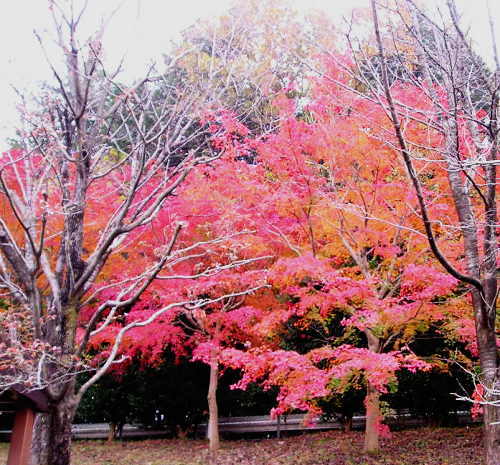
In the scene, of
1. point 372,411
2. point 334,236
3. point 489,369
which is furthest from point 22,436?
point 372,411

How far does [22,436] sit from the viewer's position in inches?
215

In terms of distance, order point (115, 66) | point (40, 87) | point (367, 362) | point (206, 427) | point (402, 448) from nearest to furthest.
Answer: point (115, 66), point (40, 87), point (367, 362), point (402, 448), point (206, 427)

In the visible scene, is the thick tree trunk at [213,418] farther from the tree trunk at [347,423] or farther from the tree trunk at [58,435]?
the tree trunk at [58,435]

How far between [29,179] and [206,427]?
12.9 m

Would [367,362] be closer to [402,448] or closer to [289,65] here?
[402,448]

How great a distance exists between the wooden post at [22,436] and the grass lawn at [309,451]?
661 cm

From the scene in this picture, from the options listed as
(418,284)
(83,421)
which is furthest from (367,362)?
(83,421)

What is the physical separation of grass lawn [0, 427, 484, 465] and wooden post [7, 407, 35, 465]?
6610mm

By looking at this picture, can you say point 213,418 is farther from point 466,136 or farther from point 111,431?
point 466,136

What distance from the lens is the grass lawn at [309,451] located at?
1010cm

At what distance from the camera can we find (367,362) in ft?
26.1

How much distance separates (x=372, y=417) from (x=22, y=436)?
7048mm

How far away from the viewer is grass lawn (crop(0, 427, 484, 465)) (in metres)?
10.1

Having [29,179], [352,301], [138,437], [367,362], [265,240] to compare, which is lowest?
[138,437]
